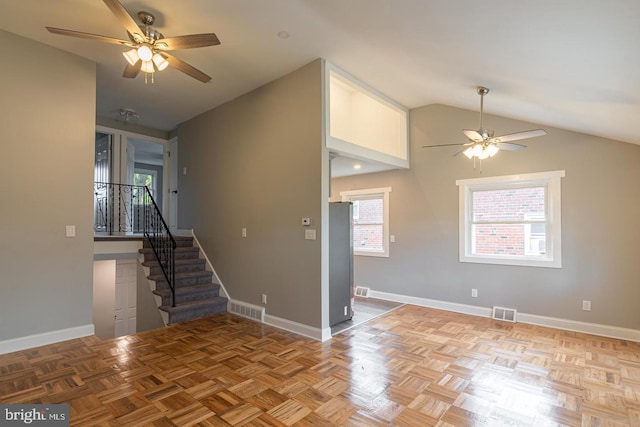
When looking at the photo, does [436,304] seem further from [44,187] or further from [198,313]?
[44,187]

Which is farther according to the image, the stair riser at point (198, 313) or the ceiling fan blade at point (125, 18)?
the stair riser at point (198, 313)

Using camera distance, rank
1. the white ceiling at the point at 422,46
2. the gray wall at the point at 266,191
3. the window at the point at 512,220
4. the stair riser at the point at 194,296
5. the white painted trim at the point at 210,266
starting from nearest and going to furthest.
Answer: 1. the white ceiling at the point at 422,46
2. the gray wall at the point at 266,191
3. the window at the point at 512,220
4. the stair riser at the point at 194,296
5. the white painted trim at the point at 210,266

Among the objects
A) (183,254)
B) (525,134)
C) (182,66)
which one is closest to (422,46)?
(525,134)

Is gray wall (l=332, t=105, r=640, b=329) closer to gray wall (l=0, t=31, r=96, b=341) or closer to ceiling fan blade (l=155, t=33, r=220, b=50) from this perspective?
ceiling fan blade (l=155, t=33, r=220, b=50)

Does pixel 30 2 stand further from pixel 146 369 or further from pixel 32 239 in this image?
pixel 146 369

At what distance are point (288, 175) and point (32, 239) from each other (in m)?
2.93

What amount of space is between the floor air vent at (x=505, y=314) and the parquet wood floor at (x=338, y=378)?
0.45 metres

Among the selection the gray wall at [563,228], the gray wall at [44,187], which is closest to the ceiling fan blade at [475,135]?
the gray wall at [563,228]

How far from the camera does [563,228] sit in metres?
4.13

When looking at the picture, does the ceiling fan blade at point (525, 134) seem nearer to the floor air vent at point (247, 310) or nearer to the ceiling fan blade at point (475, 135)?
the ceiling fan blade at point (475, 135)

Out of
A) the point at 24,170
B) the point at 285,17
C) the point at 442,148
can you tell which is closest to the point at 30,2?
the point at 24,170

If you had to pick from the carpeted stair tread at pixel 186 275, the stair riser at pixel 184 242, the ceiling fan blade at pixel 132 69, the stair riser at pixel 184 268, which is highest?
the ceiling fan blade at pixel 132 69

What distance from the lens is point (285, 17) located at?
296cm

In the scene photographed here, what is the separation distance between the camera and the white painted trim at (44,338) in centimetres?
322
